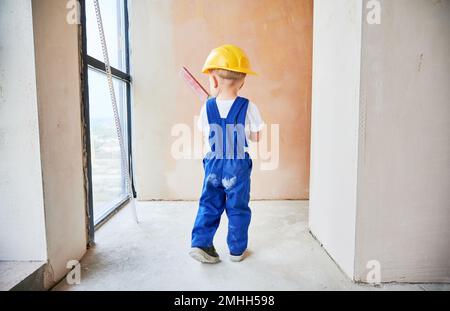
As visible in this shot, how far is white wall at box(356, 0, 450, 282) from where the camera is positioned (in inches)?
52.8

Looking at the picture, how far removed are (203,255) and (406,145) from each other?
111 centimetres

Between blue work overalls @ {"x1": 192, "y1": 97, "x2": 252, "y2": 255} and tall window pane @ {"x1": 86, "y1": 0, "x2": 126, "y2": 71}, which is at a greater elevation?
tall window pane @ {"x1": 86, "y1": 0, "x2": 126, "y2": 71}

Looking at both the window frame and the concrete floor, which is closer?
the concrete floor

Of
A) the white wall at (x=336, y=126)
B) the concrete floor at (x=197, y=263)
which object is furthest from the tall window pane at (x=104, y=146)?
the white wall at (x=336, y=126)

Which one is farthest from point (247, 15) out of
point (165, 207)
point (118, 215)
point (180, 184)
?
point (118, 215)

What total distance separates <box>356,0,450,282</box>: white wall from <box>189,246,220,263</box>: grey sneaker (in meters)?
0.71

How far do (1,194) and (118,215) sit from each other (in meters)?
1.20

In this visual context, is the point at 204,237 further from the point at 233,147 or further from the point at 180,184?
the point at 180,184

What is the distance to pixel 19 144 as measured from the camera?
4.27 feet

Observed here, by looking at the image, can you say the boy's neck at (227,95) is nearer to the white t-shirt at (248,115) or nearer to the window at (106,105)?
the white t-shirt at (248,115)

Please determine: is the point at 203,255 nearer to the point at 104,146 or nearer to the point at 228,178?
the point at 228,178

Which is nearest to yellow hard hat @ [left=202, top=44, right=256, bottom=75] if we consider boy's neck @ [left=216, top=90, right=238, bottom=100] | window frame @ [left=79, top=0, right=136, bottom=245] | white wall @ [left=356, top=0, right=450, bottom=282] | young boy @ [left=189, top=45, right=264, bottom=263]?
young boy @ [left=189, top=45, right=264, bottom=263]

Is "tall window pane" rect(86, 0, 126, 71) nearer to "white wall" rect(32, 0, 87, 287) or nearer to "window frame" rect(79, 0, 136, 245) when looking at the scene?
"window frame" rect(79, 0, 136, 245)

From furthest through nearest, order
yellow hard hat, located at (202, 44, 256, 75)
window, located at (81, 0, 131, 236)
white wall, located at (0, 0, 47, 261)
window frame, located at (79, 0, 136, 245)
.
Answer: window, located at (81, 0, 131, 236) → window frame, located at (79, 0, 136, 245) → yellow hard hat, located at (202, 44, 256, 75) → white wall, located at (0, 0, 47, 261)
